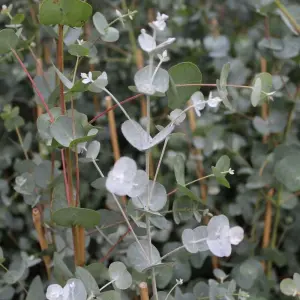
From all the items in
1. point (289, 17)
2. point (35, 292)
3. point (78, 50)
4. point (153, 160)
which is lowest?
point (153, 160)

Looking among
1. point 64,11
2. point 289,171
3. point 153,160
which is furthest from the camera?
point 153,160

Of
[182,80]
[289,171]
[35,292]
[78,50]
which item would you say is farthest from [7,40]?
[289,171]

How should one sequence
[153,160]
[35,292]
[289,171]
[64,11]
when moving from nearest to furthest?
1. [64,11]
2. [35,292]
3. [289,171]
4. [153,160]

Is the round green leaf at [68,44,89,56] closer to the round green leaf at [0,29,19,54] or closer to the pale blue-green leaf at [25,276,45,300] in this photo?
the round green leaf at [0,29,19,54]

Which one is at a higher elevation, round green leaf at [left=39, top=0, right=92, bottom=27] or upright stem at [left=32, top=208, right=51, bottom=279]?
round green leaf at [left=39, top=0, right=92, bottom=27]

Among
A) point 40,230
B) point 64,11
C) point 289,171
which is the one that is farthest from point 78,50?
point 289,171

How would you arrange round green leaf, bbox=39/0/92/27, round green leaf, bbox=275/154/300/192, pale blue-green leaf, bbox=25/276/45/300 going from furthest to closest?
round green leaf, bbox=275/154/300/192 < pale blue-green leaf, bbox=25/276/45/300 < round green leaf, bbox=39/0/92/27

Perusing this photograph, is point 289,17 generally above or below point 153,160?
above

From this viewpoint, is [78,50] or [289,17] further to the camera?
[289,17]

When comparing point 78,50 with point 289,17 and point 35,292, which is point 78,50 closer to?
point 35,292

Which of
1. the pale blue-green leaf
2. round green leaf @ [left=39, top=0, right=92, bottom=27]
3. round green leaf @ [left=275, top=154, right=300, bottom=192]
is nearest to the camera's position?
round green leaf @ [left=39, top=0, right=92, bottom=27]

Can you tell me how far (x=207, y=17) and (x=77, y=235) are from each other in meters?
0.69

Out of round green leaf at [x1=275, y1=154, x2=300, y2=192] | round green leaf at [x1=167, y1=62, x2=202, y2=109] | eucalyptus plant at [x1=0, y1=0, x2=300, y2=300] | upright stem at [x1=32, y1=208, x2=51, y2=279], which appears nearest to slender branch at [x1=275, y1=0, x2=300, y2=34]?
eucalyptus plant at [x1=0, y1=0, x2=300, y2=300]

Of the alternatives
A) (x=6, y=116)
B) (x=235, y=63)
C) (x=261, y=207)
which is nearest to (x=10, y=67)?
(x=6, y=116)
